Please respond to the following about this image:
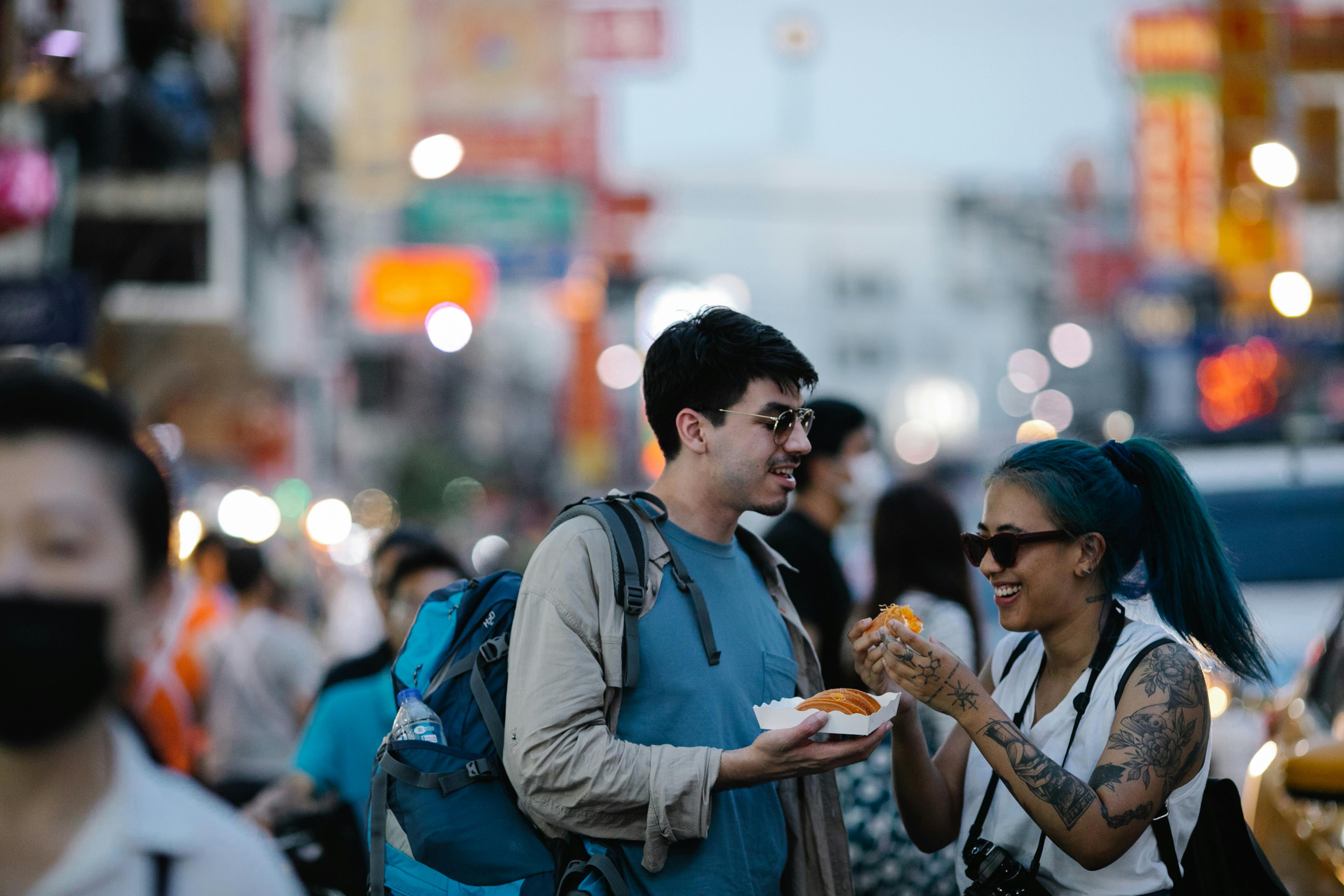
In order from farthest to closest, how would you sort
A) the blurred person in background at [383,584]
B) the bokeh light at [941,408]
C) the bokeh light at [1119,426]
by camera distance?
the bokeh light at [941,408], the bokeh light at [1119,426], the blurred person in background at [383,584]

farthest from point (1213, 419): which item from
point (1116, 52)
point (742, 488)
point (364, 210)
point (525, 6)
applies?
point (742, 488)

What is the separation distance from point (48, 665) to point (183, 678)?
23.5ft

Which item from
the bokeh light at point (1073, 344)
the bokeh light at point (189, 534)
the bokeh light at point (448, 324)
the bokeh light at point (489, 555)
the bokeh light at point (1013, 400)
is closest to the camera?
the bokeh light at point (489, 555)

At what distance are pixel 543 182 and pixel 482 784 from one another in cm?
1770

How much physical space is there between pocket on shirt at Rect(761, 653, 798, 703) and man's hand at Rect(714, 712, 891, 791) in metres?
0.32

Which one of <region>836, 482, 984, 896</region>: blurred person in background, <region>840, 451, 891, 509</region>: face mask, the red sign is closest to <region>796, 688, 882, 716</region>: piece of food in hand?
<region>836, 482, 984, 896</region>: blurred person in background

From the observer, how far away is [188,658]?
8336 mm

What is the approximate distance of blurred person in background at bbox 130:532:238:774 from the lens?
6875mm

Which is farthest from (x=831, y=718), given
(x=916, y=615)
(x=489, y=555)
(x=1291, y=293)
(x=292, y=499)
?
(x=292, y=499)

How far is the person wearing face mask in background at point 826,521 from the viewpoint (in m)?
5.11

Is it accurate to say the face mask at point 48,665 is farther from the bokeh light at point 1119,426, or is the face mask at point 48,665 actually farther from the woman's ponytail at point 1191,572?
the bokeh light at point 1119,426

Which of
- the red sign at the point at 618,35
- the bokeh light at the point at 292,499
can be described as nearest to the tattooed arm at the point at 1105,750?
the red sign at the point at 618,35

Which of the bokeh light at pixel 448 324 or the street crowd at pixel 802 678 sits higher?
the bokeh light at pixel 448 324

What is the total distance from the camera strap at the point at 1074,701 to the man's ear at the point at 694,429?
39.5 inches
